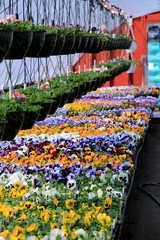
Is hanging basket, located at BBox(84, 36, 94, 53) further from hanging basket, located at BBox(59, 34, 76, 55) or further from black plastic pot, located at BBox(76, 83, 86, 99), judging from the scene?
hanging basket, located at BBox(59, 34, 76, 55)

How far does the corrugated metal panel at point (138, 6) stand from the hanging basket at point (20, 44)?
1645 centimetres

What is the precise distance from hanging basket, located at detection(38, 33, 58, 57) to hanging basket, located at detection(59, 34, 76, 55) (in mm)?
639

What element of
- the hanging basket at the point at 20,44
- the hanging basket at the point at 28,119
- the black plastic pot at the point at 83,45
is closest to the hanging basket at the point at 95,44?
the black plastic pot at the point at 83,45

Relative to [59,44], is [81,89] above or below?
below

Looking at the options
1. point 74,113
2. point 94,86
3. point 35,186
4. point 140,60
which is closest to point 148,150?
point 74,113

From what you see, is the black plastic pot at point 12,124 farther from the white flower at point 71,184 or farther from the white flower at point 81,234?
the white flower at point 71,184

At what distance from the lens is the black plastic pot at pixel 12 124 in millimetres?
3770

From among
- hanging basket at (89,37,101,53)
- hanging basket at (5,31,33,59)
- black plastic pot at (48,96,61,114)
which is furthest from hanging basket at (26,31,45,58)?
hanging basket at (89,37,101,53)

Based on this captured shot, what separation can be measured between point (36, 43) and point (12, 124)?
74cm

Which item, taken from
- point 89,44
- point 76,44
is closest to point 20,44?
point 76,44

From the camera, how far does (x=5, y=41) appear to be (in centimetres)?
344

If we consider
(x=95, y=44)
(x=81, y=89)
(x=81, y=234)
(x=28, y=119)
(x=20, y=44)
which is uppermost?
(x=20, y=44)

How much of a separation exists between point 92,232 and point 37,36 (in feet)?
5.05

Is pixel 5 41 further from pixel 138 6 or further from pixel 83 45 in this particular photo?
pixel 138 6
